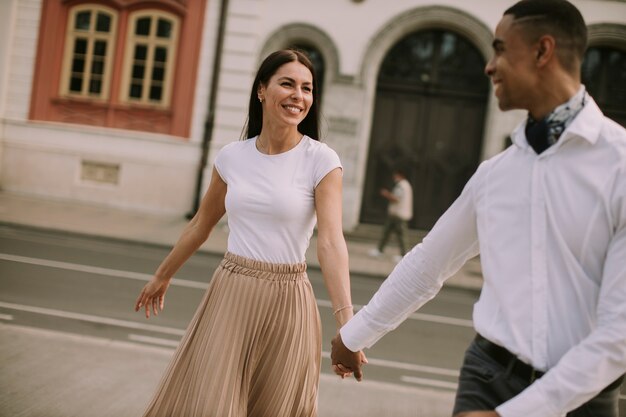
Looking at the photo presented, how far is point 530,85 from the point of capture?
1.88 m

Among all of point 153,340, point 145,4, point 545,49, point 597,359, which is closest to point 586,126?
point 545,49

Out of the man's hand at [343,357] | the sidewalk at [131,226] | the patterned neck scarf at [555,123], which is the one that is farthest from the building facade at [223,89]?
the patterned neck scarf at [555,123]

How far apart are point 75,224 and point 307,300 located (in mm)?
11164

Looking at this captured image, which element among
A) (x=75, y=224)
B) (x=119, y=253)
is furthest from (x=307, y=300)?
(x=75, y=224)

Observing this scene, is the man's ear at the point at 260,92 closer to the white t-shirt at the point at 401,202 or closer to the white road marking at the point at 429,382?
the white road marking at the point at 429,382

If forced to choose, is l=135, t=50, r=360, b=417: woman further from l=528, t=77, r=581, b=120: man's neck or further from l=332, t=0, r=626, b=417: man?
l=528, t=77, r=581, b=120: man's neck

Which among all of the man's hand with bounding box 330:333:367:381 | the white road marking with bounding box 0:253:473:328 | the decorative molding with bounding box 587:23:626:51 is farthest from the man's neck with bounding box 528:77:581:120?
the decorative molding with bounding box 587:23:626:51

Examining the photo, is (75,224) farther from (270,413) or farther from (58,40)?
(270,413)

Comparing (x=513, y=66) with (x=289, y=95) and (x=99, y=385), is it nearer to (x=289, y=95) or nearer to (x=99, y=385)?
(x=289, y=95)

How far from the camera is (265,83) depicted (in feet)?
10.8

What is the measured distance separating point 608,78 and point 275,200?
15.3m

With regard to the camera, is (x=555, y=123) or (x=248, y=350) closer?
(x=555, y=123)

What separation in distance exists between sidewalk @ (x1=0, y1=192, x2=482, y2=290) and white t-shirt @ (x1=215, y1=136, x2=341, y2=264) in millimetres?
8962

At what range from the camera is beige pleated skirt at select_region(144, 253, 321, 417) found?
2912 mm
